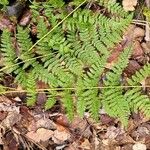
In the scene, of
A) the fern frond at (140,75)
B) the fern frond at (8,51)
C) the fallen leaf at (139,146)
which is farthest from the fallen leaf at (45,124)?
the fern frond at (140,75)

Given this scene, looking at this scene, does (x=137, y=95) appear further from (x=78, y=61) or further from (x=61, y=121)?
(x=61, y=121)

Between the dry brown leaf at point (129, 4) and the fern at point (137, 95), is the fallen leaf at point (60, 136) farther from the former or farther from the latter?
the dry brown leaf at point (129, 4)

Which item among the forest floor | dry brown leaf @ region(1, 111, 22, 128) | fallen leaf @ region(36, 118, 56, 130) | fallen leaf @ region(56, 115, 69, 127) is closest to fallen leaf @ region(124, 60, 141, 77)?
the forest floor

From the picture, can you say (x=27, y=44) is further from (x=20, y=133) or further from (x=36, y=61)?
(x=20, y=133)

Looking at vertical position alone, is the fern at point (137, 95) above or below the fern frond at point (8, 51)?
below

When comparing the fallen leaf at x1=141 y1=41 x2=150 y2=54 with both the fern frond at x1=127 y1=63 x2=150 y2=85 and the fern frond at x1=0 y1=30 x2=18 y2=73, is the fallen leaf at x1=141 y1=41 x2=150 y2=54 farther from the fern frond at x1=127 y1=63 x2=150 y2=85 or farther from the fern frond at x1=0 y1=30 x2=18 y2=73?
the fern frond at x1=0 y1=30 x2=18 y2=73

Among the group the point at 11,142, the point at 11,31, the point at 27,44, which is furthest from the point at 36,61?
the point at 11,142
